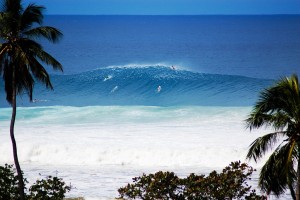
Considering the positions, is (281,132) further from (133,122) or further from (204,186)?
(133,122)

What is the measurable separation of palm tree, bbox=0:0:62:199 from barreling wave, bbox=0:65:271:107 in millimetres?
27516

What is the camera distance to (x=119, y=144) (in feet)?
109

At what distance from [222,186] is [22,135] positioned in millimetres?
20436

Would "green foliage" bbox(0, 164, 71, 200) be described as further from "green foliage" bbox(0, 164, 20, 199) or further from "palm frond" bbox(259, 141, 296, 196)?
"palm frond" bbox(259, 141, 296, 196)

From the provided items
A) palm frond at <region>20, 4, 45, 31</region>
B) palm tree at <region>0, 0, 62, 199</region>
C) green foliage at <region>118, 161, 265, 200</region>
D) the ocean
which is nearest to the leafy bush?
palm tree at <region>0, 0, 62, 199</region>

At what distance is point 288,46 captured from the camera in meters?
102

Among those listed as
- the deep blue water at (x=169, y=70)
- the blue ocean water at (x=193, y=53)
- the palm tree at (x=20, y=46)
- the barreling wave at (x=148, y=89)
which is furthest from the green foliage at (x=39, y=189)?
the blue ocean water at (x=193, y=53)

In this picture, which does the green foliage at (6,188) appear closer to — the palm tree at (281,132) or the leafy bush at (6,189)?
the leafy bush at (6,189)

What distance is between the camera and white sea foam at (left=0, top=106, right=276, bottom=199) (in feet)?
94.6

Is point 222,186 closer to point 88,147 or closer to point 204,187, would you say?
point 204,187

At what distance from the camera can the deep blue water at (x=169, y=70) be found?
51.8 m

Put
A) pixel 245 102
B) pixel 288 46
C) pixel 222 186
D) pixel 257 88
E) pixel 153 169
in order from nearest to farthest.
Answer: pixel 222 186 < pixel 153 169 < pixel 245 102 < pixel 257 88 < pixel 288 46

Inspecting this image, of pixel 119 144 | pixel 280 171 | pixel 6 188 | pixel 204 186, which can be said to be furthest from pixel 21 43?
pixel 119 144

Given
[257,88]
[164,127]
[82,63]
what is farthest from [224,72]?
[164,127]
